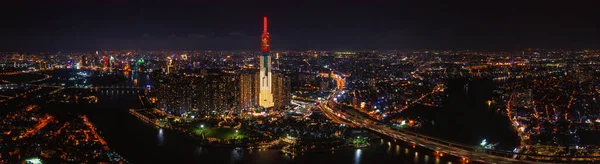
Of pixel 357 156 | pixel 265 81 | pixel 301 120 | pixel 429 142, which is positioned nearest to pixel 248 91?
pixel 265 81

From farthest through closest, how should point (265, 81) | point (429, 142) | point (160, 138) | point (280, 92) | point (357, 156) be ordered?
point (280, 92) < point (265, 81) < point (160, 138) < point (429, 142) < point (357, 156)

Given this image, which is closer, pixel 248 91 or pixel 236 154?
pixel 236 154

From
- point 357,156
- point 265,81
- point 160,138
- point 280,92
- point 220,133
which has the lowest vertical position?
point 357,156

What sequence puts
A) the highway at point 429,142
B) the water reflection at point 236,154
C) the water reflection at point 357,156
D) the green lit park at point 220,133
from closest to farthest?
1. the highway at point 429,142
2. the water reflection at point 357,156
3. the water reflection at point 236,154
4. the green lit park at point 220,133

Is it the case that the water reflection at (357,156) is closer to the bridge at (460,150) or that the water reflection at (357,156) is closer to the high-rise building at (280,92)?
the bridge at (460,150)

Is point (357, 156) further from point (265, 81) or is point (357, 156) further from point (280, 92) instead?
point (280, 92)

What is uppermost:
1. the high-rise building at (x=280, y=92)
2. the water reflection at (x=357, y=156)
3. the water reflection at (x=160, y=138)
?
the high-rise building at (x=280, y=92)

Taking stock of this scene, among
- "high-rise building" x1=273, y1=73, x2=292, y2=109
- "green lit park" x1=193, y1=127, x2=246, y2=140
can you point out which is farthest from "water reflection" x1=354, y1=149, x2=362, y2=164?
"high-rise building" x1=273, y1=73, x2=292, y2=109

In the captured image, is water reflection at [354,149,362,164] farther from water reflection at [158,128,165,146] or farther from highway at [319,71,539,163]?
water reflection at [158,128,165,146]

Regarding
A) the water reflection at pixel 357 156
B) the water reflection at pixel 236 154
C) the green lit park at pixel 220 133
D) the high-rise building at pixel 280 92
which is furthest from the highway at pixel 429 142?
the water reflection at pixel 236 154

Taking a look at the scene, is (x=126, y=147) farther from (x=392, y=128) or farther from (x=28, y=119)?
(x=392, y=128)

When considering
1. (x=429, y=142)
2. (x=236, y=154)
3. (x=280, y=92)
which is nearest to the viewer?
(x=236, y=154)
